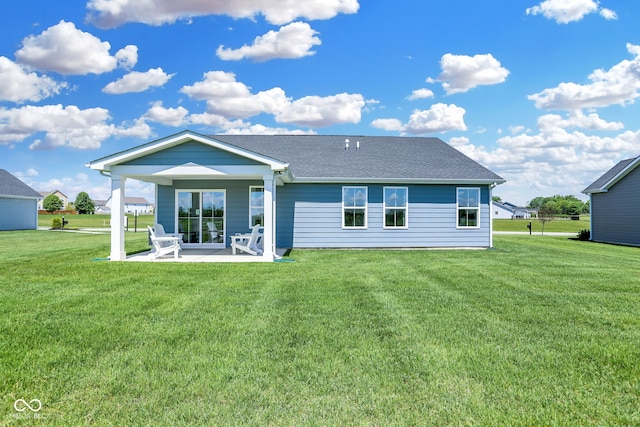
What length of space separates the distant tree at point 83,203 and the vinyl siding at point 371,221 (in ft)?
285

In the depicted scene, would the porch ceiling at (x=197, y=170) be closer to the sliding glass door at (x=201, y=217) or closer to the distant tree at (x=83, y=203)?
the sliding glass door at (x=201, y=217)

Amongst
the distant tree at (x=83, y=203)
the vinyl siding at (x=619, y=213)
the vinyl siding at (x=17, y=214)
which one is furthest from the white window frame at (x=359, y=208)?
the distant tree at (x=83, y=203)

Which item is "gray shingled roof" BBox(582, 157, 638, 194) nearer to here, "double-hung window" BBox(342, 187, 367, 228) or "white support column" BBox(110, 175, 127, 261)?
"double-hung window" BBox(342, 187, 367, 228)

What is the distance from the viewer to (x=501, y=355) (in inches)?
171

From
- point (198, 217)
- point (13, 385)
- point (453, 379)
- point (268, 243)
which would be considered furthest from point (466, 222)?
point (13, 385)

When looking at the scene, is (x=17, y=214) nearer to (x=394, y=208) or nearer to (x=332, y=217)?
(x=332, y=217)

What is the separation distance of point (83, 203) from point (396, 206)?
89.7m

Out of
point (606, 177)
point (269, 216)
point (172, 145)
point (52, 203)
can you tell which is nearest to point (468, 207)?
point (269, 216)

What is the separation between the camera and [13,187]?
30219 millimetres

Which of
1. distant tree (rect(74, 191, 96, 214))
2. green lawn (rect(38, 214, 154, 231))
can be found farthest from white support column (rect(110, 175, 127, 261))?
distant tree (rect(74, 191, 96, 214))

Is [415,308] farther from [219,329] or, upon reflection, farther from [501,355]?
[219,329]

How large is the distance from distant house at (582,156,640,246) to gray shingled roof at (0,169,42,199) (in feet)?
124

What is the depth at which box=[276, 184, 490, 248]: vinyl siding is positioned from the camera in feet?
50.1

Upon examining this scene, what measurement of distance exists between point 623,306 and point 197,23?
17.0m
